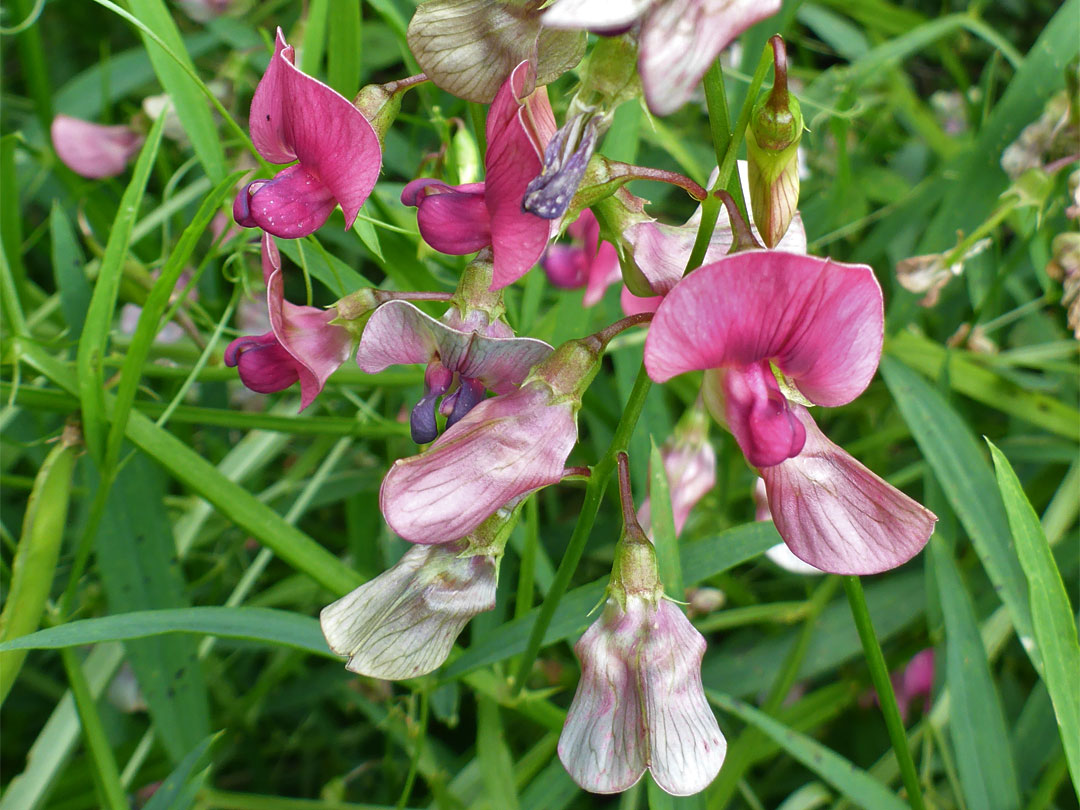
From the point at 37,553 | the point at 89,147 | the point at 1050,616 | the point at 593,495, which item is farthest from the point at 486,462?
the point at 89,147

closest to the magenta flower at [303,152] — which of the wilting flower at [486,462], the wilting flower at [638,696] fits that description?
the wilting flower at [486,462]

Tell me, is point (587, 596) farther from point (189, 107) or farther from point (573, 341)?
point (189, 107)

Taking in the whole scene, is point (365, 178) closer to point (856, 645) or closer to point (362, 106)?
point (362, 106)

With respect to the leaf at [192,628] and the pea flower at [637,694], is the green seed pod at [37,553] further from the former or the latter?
the pea flower at [637,694]

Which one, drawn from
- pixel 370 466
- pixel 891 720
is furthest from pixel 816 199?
pixel 891 720

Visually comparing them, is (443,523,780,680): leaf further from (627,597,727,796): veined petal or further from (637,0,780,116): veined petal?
(637,0,780,116): veined petal

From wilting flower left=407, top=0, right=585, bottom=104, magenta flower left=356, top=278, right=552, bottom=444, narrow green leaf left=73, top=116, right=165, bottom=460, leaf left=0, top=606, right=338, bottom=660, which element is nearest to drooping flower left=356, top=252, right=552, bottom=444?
magenta flower left=356, top=278, right=552, bottom=444
